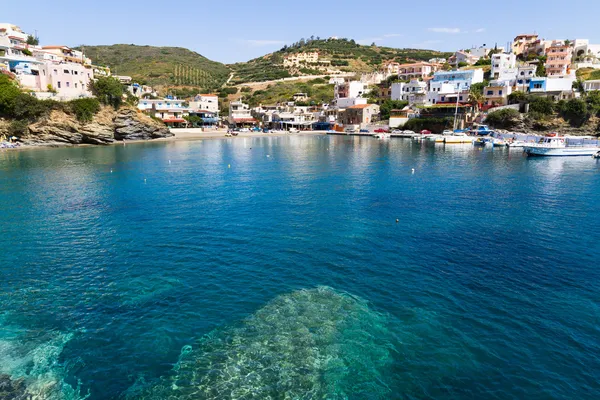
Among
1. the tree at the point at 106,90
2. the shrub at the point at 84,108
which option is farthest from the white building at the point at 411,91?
the shrub at the point at 84,108

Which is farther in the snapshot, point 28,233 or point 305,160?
point 305,160

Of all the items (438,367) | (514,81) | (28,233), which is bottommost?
(438,367)

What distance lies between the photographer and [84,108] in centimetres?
7812

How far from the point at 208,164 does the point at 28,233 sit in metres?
34.4

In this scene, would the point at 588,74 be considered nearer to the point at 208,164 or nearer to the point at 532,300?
the point at 208,164

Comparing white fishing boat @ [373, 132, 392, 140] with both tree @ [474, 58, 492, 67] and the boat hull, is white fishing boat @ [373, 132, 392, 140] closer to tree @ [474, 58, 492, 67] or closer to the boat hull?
the boat hull

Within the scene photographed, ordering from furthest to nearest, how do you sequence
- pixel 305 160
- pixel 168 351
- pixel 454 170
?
pixel 305 160 → pixel 454 170 → pixel 168 351

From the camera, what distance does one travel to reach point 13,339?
556 inches

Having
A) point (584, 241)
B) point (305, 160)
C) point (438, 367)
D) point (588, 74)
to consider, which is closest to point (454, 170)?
point (305, 160)

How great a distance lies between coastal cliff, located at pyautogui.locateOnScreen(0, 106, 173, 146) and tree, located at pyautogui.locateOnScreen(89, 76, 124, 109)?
200cm

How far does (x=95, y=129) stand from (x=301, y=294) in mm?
79142

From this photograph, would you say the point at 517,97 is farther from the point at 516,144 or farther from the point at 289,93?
the point at 289,93

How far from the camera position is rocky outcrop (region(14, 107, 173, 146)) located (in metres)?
74.9

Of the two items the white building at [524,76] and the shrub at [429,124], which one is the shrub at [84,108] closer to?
the shrub at [429,124]
